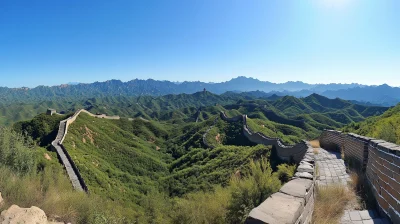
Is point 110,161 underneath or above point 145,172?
above

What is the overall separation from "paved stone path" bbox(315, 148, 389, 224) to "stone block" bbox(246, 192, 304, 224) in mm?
1820

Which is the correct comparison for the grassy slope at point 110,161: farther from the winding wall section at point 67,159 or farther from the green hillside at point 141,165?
the winding wall section at point 67,159

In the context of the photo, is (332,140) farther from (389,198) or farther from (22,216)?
(22,216)

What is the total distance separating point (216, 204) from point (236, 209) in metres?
1.14

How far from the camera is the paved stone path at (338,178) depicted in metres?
4.89

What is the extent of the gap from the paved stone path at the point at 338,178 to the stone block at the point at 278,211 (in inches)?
71.6

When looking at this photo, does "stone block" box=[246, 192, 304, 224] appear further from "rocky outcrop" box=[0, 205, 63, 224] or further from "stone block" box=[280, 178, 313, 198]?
"rocky outcrop" box=[0, 205, 63, 224]

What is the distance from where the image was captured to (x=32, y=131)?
36750mm

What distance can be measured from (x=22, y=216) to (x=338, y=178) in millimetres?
8460

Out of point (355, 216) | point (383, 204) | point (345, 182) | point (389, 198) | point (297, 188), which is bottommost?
point (345, 182)

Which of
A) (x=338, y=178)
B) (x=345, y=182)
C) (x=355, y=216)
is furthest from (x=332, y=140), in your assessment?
(x=355, y=216)

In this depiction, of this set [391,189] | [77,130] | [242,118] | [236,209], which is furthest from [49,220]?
[242,118]

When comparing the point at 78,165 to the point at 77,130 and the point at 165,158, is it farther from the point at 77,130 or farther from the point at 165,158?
the point at 165,158

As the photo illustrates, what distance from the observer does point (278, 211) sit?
344 cm
